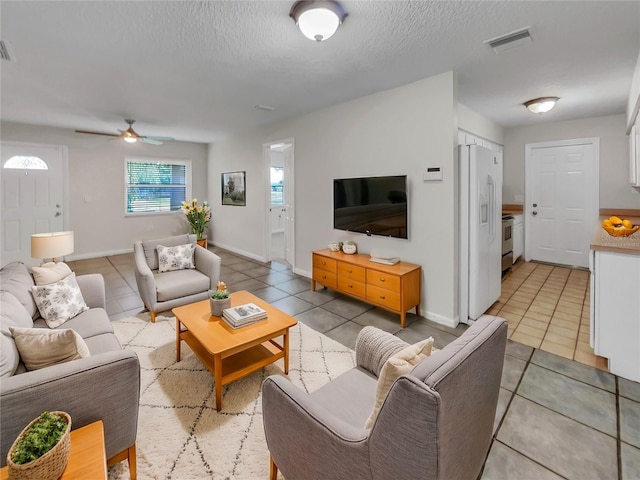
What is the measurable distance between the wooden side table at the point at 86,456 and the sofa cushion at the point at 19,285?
54.1 inches

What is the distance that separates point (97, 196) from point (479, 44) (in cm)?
694

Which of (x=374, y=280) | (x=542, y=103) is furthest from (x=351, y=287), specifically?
(x=542, y=103)

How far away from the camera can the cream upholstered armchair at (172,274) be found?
3.12 meters

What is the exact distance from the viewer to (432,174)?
311 cm

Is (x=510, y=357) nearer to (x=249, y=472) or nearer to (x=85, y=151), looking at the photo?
(x=249, y=472)

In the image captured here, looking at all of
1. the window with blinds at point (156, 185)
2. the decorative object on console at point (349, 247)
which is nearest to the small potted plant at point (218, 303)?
the decorative object on console at point (349, 247)

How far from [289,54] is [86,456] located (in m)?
2.89

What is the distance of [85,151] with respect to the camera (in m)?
5.95

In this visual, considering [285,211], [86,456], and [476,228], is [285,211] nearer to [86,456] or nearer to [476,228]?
[476,228]

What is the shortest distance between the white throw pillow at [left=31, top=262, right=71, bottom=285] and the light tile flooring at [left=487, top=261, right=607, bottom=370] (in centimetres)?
393

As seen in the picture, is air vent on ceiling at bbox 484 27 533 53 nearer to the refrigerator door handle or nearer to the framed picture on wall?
the refrigerator door handle

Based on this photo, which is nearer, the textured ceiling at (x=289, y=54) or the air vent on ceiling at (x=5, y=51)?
the textured ceiling at (x=289, y=54)

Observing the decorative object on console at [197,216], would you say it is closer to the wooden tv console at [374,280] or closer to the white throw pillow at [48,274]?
the wooden tv console at [374,280]

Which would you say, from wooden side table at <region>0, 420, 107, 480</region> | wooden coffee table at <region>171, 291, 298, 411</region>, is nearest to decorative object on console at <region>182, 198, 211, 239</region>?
wooden coffee table at <region>171, 291, 298, 411</region>
